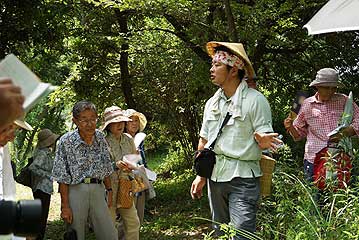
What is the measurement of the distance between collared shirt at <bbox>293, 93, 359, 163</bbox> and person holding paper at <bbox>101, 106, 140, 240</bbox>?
173 centimetres

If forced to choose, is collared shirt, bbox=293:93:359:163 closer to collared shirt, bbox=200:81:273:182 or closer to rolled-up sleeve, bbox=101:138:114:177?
collared shirt, bbox=200:81:273:182

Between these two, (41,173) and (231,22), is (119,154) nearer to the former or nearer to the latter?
(41,173)

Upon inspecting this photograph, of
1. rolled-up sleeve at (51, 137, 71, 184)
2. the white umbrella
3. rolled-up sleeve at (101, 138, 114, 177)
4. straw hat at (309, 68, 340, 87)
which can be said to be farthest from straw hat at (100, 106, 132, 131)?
the white umbrella

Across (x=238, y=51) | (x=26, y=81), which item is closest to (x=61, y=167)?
(x=238, y=51)

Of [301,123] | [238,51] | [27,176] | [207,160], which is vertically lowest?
[27,176]

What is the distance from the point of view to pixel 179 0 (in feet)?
25.1

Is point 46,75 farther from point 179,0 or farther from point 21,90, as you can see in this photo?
point 21,90

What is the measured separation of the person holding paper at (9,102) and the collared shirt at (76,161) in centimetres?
376

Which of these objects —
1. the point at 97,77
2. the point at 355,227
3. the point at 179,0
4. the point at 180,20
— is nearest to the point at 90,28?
the point at 97,77

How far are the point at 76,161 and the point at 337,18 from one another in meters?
2.75

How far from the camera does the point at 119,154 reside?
6520mm

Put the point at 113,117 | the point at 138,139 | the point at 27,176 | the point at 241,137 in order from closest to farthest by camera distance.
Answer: the point at 241,137 → the point at 113,117 → the point at 138,139 → the point at 27,176

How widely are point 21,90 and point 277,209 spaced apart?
2840 mm

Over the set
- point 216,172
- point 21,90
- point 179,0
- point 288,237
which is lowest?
point 288,237
